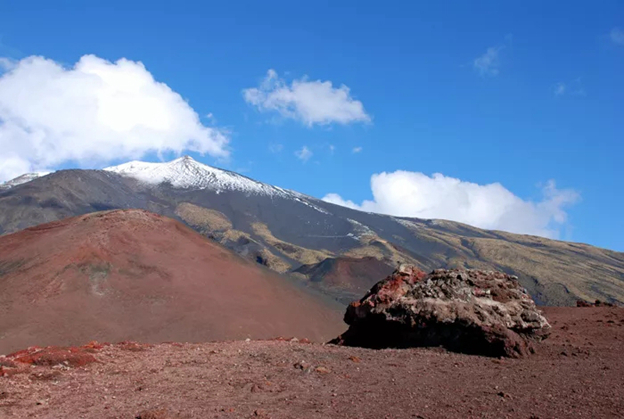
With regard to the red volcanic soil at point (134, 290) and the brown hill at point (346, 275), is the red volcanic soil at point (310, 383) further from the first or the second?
the brown hill at point (346, 275)

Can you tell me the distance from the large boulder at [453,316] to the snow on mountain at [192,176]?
445ft

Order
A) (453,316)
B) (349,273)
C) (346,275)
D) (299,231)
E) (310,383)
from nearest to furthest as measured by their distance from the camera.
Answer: (310,383)
(453,316)
(346,275)
(349,273)
(299,231)

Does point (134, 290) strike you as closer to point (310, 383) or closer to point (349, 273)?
point (310, 383)

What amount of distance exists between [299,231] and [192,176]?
46.9 m

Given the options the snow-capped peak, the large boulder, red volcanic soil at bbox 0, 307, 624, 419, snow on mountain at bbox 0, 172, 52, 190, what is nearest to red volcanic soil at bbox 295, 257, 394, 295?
the large boulder

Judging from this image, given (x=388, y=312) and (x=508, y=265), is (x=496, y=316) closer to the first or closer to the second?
(x=388, y=312)

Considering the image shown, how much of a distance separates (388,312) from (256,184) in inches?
5742

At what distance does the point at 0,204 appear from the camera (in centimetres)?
9331

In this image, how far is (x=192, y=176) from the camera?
158375 millimetres

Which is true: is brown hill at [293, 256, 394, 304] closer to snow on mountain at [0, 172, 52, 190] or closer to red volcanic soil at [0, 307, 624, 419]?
red volcanic soil at [0, 307, 624, 419]

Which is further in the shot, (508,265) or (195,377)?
(508,265)

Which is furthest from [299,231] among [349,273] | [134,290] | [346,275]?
[134,290]

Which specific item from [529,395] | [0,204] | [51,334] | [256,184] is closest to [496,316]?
[529,395]

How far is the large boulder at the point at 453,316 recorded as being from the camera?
37.4ft
